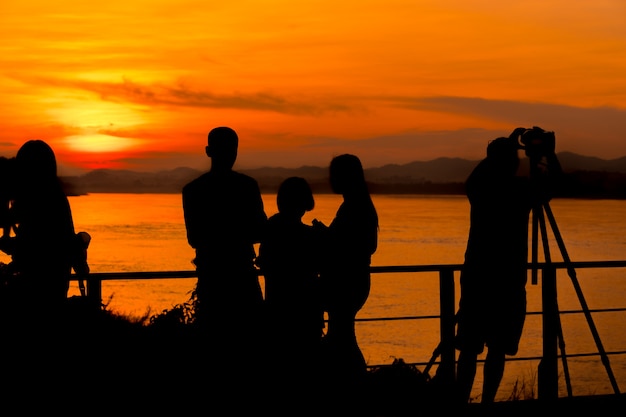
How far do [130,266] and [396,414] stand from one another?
87138 mm

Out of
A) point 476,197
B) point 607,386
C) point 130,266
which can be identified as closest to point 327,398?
point 476,197

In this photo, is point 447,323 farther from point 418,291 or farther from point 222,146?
point 418,291

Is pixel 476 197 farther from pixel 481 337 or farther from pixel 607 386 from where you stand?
pixel 607 386

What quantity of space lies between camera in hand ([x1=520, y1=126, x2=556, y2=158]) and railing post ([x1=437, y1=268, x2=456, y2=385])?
105 cm

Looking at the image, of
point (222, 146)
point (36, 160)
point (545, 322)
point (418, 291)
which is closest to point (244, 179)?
point (222, 146)

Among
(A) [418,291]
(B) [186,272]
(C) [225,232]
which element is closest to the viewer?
(C) [225,232]

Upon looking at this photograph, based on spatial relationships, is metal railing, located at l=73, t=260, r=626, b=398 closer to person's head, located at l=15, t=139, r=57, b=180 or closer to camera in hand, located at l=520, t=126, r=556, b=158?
camera in hand, located at l=520, t=126, r=556, b=158

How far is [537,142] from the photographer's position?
588 cm

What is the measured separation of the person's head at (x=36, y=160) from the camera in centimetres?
545

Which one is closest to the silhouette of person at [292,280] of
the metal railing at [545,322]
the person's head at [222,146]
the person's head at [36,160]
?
the person's head at [222,146]

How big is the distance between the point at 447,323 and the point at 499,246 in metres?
0.92

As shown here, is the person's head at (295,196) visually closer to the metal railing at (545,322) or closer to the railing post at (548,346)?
the metal railing at (545,322)

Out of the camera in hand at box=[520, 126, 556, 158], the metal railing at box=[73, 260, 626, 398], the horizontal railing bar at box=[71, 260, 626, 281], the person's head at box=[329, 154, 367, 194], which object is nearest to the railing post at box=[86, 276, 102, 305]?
the horizontal railing bar at box=[71, 260, 626, 281]

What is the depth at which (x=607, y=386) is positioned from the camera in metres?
61.2
